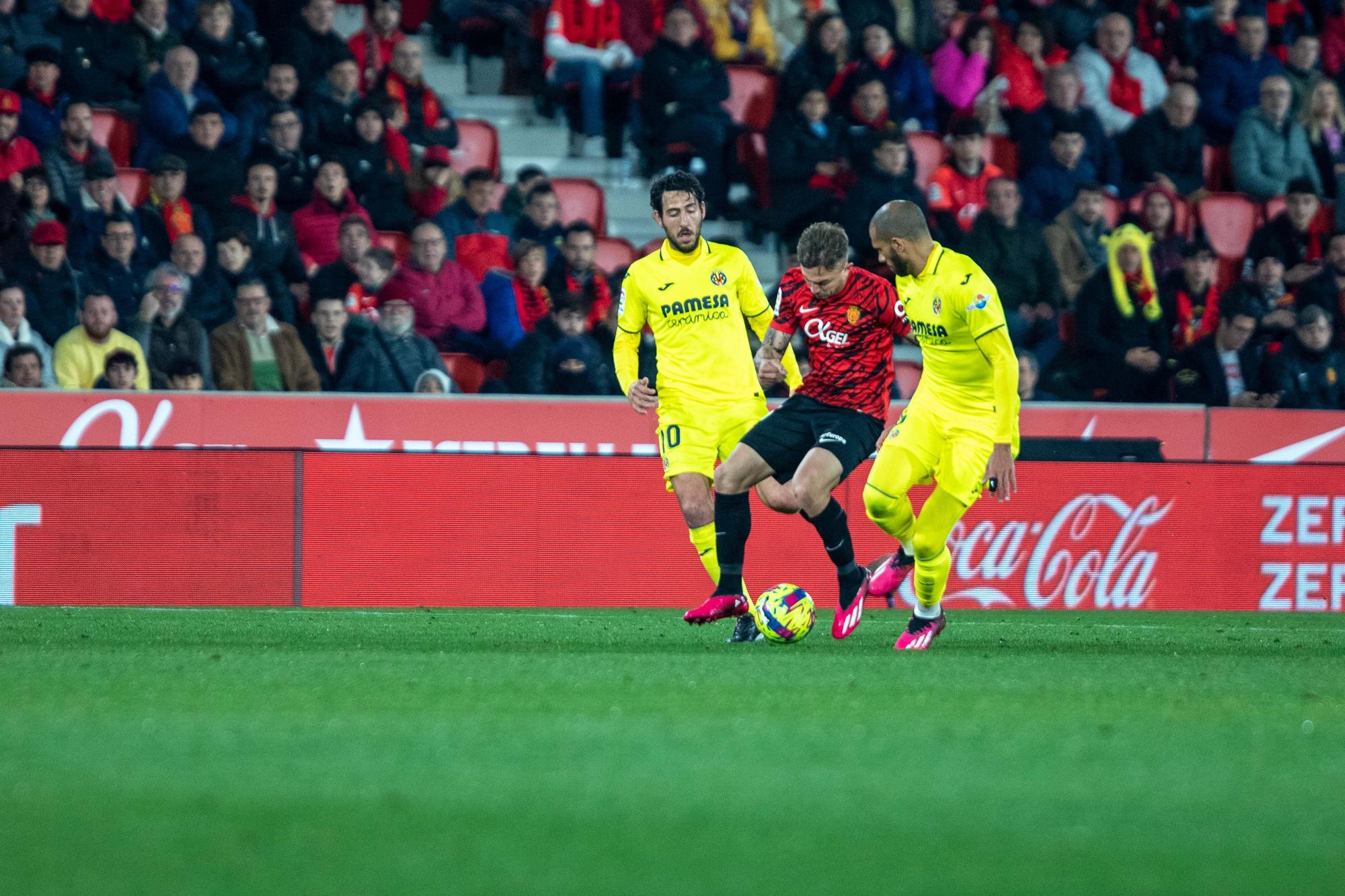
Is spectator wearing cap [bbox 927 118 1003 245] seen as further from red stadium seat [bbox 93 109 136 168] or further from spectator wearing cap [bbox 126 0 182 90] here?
red stadium seat [bbox 93 109 136 168]

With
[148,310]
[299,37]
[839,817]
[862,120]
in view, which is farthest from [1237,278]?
[839,817]

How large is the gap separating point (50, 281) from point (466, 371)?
111 inches

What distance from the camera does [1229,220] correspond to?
1620cm

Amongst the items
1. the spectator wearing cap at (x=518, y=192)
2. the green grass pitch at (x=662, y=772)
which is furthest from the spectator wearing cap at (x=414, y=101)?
the green grass pitch at (x=662, y=772)

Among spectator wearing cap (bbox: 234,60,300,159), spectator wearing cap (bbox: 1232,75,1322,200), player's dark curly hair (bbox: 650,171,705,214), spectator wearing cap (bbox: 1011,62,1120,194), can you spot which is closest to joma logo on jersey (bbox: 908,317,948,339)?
player's dark curly hair (bbox: 650,171,705,214)

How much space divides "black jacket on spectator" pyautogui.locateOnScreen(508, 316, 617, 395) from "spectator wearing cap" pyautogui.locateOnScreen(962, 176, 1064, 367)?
320cm

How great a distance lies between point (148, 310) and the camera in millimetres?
12188

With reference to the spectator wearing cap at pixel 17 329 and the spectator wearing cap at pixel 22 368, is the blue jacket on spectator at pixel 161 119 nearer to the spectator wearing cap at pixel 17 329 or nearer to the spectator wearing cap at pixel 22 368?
the spectator wearing cap at pixel 17 329

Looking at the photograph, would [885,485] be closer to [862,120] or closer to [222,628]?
[222,628]

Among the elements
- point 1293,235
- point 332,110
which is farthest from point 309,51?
point 1293,235

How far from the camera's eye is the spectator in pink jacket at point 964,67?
16.0 metres

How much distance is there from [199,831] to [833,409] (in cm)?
510

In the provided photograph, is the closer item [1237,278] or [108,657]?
[108,657]

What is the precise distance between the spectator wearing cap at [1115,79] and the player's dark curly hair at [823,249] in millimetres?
8943
